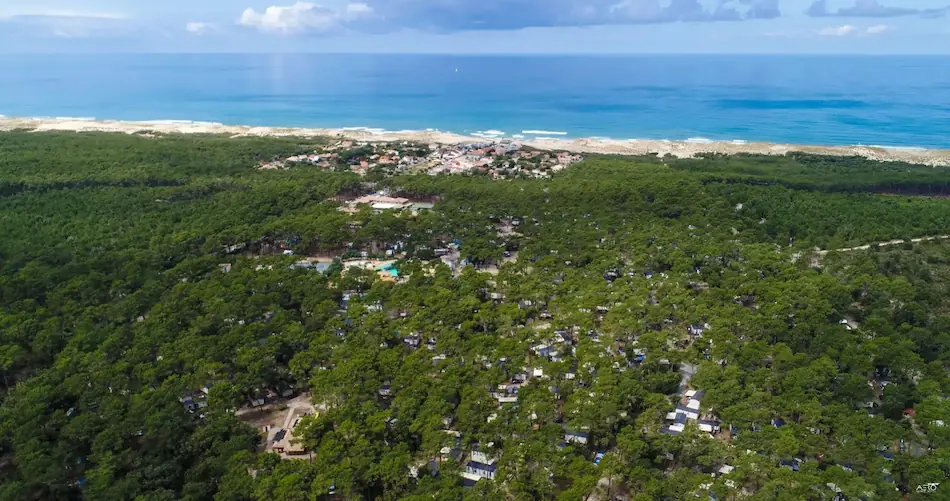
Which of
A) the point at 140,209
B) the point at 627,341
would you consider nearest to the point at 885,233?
the point at 627,341

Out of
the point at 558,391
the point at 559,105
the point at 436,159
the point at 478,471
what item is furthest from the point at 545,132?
the point at 478,471

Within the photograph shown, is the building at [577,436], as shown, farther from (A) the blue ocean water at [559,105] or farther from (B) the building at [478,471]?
(A) the blue ocean water at [559,105]

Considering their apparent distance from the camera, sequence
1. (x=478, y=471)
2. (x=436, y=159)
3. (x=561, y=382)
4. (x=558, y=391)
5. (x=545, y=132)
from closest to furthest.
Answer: (x=478, y=471)
(x=561, y=382)
(x=558, y=391)
(x=436, y=159)
(x=545, y=132)

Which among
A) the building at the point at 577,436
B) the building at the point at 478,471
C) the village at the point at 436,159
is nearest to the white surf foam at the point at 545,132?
the village at the point at 436,159

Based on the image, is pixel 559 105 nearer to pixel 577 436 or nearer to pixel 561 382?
pixel 561 382

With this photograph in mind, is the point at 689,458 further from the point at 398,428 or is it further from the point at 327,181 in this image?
the point at 327,181

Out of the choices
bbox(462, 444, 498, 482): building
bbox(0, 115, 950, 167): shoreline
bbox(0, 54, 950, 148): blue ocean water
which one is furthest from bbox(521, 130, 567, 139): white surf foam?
bbox(462, 444, 498, 482): building
